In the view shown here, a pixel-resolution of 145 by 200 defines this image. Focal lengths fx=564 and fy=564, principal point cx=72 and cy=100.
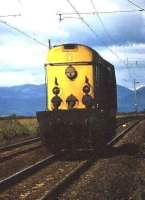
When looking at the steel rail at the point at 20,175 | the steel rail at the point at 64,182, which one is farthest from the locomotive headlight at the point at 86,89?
the steel rail at the point at 64,182

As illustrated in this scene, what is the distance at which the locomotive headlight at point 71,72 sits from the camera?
21.0 m

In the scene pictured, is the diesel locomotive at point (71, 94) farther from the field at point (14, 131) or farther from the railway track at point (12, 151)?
the field at point (14, 131)

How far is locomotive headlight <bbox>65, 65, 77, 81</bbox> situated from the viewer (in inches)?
828

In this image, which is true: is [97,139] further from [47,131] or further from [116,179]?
[116,179]

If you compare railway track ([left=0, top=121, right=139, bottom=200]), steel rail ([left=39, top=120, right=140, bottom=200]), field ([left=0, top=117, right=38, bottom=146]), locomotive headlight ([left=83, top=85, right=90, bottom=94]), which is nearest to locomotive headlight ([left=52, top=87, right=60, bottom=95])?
locomotive headlight ([left=83, top=85, right=90, bottom=94])

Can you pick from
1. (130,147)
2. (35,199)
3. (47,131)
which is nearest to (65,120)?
(47,131)

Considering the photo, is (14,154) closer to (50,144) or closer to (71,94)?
(50,144)

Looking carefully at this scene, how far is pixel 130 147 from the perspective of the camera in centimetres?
2364

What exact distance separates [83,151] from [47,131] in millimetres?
3279

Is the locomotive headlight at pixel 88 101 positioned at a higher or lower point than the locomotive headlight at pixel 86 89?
lower

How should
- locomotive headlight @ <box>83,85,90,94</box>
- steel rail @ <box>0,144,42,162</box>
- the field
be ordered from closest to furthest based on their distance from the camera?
steel rail @ <box>0,144,42,162</box> → locomotive headlight @ <box>83,85,90,94</box> → the field

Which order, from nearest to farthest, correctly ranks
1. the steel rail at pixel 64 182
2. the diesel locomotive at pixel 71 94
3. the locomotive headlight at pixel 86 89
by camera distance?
the steel rail at pixel 64 182, the diesel locomotive at pixel 71 94, the locomotive headlight at pixel 86 89

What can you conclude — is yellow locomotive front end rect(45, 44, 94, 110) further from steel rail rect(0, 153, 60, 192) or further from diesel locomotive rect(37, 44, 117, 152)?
steel rail rect(0, 153, 60, 192)

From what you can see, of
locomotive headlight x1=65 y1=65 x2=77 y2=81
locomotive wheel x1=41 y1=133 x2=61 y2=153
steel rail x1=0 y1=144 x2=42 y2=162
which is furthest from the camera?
locomotive headlight x1=65 y1=65 x2=77 y2=81
